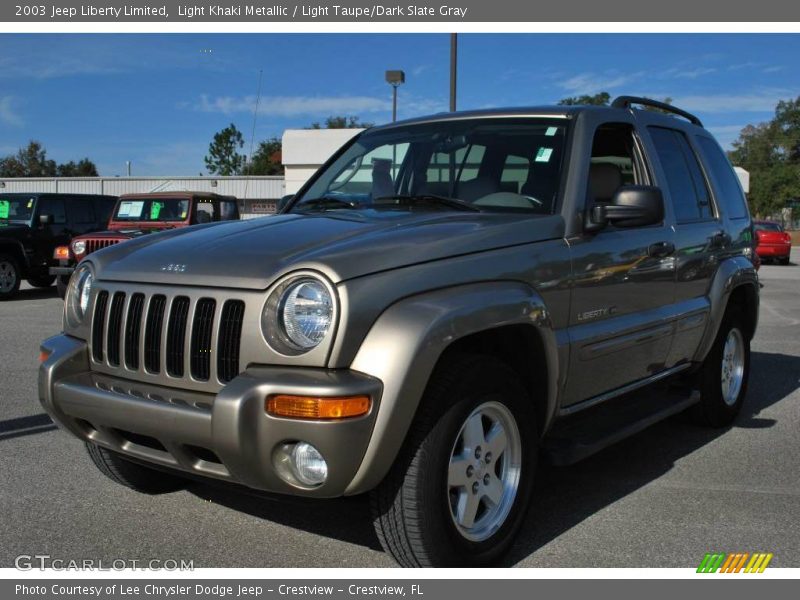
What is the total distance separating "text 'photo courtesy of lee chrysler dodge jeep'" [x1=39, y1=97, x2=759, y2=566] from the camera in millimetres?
2771

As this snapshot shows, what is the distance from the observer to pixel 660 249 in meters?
4.40

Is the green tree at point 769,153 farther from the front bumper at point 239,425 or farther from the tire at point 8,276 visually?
the front bumper at point 239,425

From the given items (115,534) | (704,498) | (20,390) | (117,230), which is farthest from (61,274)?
(704,498)

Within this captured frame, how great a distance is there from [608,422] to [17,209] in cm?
1399

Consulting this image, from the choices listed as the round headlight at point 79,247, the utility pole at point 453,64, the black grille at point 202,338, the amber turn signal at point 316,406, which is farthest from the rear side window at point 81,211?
the amber turn signal at point 316,406

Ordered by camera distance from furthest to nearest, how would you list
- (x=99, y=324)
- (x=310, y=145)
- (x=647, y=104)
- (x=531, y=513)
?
(x=310, y=145) → (x=647, y=104) → (x=531, y=513) → (x=99, y=324)

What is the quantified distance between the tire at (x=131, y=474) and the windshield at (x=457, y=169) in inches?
60.8

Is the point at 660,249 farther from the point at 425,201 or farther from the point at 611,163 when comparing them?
the point at 425,201

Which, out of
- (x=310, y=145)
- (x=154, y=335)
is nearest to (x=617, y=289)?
(x=154, y=335)

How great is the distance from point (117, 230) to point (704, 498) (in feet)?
38.5

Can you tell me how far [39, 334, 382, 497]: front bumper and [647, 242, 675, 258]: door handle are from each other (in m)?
2.19

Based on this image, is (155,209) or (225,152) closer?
(155,209)

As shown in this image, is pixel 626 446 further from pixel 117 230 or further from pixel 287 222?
pixel 117 230

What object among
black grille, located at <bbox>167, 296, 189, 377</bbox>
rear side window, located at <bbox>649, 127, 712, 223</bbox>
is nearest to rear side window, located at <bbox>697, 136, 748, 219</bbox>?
rear side window, located at <bbox>649, 127, 712, 223</bbox>
